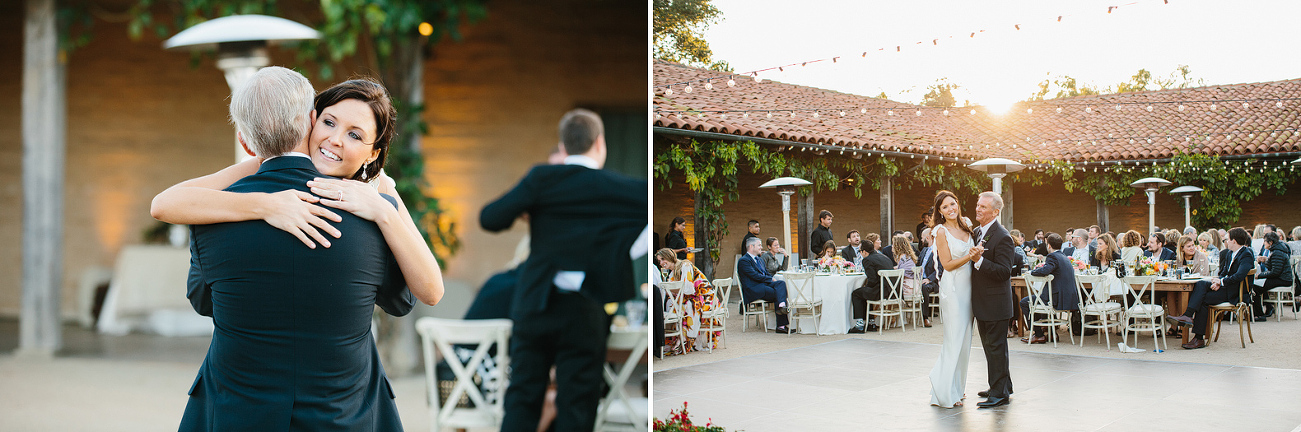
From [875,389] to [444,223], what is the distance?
220cm

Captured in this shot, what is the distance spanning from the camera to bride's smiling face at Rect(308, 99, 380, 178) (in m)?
1.47

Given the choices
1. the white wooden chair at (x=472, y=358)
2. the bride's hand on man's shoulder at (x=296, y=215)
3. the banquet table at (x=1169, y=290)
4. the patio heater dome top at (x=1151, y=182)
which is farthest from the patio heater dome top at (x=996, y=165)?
the bride's hand on man's shoulder at (x=296, y=215)

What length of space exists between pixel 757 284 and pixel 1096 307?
1572 millimetres

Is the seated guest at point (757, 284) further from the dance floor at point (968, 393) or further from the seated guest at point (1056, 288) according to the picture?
the seated guest at point (1056, 288)

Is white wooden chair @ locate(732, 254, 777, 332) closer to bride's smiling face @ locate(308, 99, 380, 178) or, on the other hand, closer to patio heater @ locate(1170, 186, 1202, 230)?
patio heater @ locate(1170, 186, 1202, 230)

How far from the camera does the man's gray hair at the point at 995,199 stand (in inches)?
135

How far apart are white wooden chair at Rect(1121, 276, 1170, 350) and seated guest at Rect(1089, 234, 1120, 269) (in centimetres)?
16

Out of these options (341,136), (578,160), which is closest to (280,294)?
(341,136)

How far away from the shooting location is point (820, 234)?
3.65 meters

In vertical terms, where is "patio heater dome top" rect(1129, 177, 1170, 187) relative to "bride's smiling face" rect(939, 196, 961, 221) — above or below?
above

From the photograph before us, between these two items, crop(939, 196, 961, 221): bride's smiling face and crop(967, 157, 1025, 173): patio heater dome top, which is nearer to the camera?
crop(967, 157, 1025, 173): patio heater dome top

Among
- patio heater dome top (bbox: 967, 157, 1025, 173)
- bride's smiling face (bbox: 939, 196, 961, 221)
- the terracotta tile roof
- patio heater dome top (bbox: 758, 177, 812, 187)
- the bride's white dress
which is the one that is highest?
the terracotta tile roof

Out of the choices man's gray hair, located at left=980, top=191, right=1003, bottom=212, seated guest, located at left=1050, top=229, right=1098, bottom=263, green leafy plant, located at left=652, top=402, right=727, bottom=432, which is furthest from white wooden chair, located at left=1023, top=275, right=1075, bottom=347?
green leafy plant, located at left=652, top=402, right=727, bottom=432

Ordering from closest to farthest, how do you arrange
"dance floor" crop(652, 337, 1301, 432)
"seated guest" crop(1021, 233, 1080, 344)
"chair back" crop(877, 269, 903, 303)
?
"dance floor" crop(652, 337, 1301, 432), "seated guest" crop(1021, 233, 1080, 344), "chair back" crop(877, 269, 903, 303)
